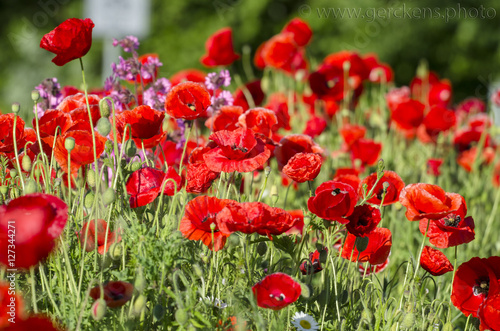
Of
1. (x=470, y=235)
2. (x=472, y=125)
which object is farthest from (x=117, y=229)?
(x=472, y=125)

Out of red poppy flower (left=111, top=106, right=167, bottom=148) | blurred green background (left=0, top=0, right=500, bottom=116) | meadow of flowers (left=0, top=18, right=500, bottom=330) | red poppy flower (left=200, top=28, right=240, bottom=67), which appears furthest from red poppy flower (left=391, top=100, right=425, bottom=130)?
blurred green background (left=0, top=0, right=500, bottom=116)

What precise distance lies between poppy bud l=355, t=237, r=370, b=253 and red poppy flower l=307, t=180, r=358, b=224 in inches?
3.0

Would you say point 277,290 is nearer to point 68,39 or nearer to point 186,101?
point 186,101

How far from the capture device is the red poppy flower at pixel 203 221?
124 cm

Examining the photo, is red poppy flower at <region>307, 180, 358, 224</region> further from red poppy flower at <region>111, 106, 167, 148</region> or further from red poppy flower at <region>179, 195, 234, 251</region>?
red poppy flower at <region>111, 106, 167, 148</region>

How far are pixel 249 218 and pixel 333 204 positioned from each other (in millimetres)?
216

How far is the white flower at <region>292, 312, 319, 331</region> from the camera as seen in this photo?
1243 mm

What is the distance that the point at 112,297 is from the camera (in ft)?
3.39

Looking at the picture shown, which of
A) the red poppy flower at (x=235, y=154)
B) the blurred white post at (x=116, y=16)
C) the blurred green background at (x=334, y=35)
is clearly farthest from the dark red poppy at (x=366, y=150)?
the blurred green background at (x=334, y=35)

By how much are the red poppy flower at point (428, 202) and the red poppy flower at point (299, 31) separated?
5.90 ft

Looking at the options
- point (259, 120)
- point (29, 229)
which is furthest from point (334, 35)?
point (29, 229)

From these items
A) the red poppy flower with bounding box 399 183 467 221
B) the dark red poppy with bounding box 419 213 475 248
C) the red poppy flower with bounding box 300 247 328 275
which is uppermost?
the red poppy flower with bounding box 399 183 467 221

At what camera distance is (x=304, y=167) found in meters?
1.37

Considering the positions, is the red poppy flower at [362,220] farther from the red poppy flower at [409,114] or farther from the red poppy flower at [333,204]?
the red poppy flower at [409,114]
